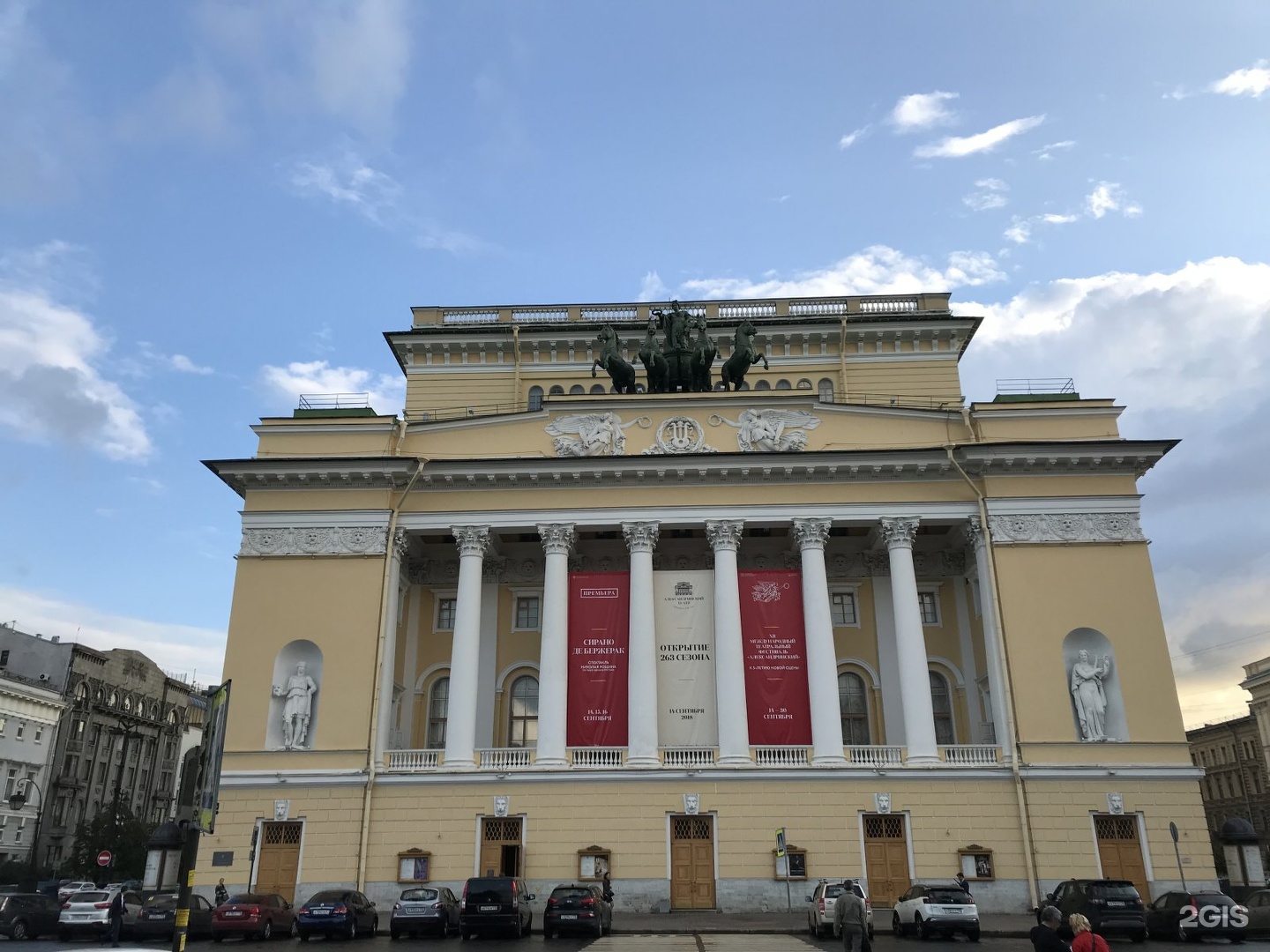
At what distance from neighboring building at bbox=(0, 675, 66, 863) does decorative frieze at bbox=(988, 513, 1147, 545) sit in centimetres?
6177

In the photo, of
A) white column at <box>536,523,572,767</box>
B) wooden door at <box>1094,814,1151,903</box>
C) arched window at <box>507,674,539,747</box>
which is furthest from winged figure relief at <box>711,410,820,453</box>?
wooden door at <box>1094,814,1151,903</box>

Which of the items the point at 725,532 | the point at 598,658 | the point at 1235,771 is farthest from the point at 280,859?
the point at 1235,771

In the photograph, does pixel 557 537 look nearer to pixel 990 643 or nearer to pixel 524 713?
pixel 524 713

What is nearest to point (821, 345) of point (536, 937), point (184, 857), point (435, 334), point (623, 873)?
point (435, 334)

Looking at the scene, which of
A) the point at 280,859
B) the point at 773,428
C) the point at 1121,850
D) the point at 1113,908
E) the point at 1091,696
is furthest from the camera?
the point at 773,428

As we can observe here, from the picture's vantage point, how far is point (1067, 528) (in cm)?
3044

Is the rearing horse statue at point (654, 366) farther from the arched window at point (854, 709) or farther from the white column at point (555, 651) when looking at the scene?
the arched window at point (854, 709)

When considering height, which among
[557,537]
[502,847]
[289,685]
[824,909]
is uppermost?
[557,537]

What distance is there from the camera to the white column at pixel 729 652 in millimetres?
28938

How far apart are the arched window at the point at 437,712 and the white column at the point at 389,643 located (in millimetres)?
2097

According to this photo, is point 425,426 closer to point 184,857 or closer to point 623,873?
point 623,873

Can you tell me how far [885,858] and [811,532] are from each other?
391 inches

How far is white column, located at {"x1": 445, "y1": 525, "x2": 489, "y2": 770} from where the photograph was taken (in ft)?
96.6

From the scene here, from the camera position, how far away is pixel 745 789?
2836 centimetres
